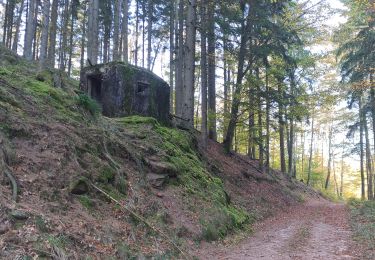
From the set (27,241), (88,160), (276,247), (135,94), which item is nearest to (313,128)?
(135,94)

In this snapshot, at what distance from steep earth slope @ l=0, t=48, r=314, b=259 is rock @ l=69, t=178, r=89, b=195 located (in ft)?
0.06

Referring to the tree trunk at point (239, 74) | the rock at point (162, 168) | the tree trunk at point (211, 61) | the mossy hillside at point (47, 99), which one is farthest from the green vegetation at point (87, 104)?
the tree trunk at point (239, 74)

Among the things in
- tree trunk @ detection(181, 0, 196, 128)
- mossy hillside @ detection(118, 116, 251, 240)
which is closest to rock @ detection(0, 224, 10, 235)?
mossy hillside @ detection(118, 116, 251, 240)

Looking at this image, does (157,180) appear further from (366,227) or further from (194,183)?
(366,227)

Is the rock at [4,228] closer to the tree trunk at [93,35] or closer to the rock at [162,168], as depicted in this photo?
the rock at [162,168]

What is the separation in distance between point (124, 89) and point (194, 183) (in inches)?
172

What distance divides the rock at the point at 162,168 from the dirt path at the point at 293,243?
2464 mm

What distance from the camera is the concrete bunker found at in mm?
12703

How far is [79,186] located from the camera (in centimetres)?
685

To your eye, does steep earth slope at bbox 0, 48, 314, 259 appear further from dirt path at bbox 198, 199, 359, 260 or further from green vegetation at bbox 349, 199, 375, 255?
green vegetation at bbox 349, 199, 375, 255

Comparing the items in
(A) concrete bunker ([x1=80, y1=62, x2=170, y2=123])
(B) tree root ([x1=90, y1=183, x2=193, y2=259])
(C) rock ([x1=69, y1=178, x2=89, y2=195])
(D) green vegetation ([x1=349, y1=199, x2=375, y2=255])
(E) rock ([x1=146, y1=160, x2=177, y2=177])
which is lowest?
(D) green vegetation ([x1=349, y1=199, x2=375, y2=255])

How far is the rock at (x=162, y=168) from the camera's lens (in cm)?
984

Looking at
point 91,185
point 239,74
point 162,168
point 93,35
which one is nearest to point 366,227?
point 162,168

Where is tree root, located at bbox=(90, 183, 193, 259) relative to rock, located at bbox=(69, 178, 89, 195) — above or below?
below
